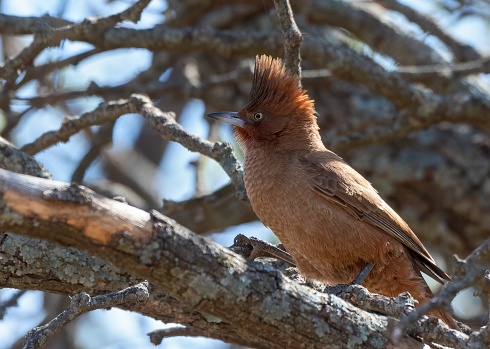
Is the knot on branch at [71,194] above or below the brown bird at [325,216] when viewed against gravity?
below

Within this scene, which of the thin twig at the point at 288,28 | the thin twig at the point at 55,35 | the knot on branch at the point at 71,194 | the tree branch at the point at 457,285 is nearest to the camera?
the knot on branch at the point at 71,194

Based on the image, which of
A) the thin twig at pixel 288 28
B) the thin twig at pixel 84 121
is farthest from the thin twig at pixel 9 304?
the thin twig at pixel 288 28

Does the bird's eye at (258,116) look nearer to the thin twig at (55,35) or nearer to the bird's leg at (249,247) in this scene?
the thin twig at (55,35)

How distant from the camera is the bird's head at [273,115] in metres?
5.42

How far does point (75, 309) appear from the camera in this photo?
3.16 metres

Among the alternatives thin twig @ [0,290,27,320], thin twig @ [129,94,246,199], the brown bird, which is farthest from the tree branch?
thin twig @ [0,290,27,320]

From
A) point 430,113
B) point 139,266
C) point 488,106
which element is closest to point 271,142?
point 430,113

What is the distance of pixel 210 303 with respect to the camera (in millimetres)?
2855

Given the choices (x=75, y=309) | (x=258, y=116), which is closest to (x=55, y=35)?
(x=258, y=116)

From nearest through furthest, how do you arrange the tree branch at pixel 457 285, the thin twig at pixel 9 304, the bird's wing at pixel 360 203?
the tree branch at pixel 457 285 → the thin twig at pixel 9 304 → the bird's wing at pixel 360 203

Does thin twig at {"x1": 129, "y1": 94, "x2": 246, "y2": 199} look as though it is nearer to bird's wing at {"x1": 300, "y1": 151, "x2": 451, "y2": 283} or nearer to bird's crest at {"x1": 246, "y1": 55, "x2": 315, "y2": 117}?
bird's wing at {"x1": 300, "y1": 151, "x2": 451, "y2": 283}

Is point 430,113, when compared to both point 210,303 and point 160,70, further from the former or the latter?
point 210,303

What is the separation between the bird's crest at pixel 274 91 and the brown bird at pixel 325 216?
0.01 metres

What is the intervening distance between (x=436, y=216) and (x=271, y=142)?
2690 millimetres
